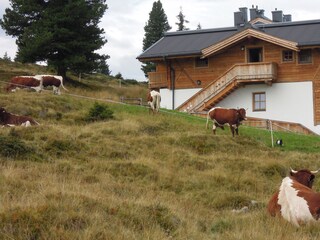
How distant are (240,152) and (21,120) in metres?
7.80

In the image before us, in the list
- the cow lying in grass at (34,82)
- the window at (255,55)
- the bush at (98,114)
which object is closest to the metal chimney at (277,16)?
the window at (255,55)

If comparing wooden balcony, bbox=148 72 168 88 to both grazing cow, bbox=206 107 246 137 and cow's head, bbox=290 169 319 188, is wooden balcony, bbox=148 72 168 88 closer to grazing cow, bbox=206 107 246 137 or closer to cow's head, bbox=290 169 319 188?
grazing cow, bbox=206 107 246 137

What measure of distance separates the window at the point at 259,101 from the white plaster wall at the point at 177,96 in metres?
4.64

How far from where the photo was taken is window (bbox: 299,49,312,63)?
3892cm

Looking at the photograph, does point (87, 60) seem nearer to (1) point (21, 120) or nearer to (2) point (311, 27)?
(2) point (311, 27)

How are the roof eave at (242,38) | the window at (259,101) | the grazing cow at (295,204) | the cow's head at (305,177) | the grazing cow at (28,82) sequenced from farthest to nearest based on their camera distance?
the window at (259,101) → the roof eave at (242,38) → the grazing cow at (28,82) → the cow's head at (305,177) → the grazing cow at (295,204)

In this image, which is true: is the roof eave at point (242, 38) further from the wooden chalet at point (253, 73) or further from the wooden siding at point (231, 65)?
the wooden siding at point (231, 65)

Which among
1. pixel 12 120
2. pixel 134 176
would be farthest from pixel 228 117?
pixel 134 176

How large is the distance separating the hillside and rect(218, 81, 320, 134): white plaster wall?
11.3 meters

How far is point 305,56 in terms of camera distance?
39.2m

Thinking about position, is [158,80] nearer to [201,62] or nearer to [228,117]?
[201,62]

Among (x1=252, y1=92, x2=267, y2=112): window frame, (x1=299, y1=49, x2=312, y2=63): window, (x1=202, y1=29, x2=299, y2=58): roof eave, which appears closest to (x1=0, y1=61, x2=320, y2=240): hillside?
(x1=252, y1=92, x2=267, y2=112): window frame

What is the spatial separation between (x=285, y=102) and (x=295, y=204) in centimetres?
2979

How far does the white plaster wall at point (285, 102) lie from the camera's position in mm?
38031
